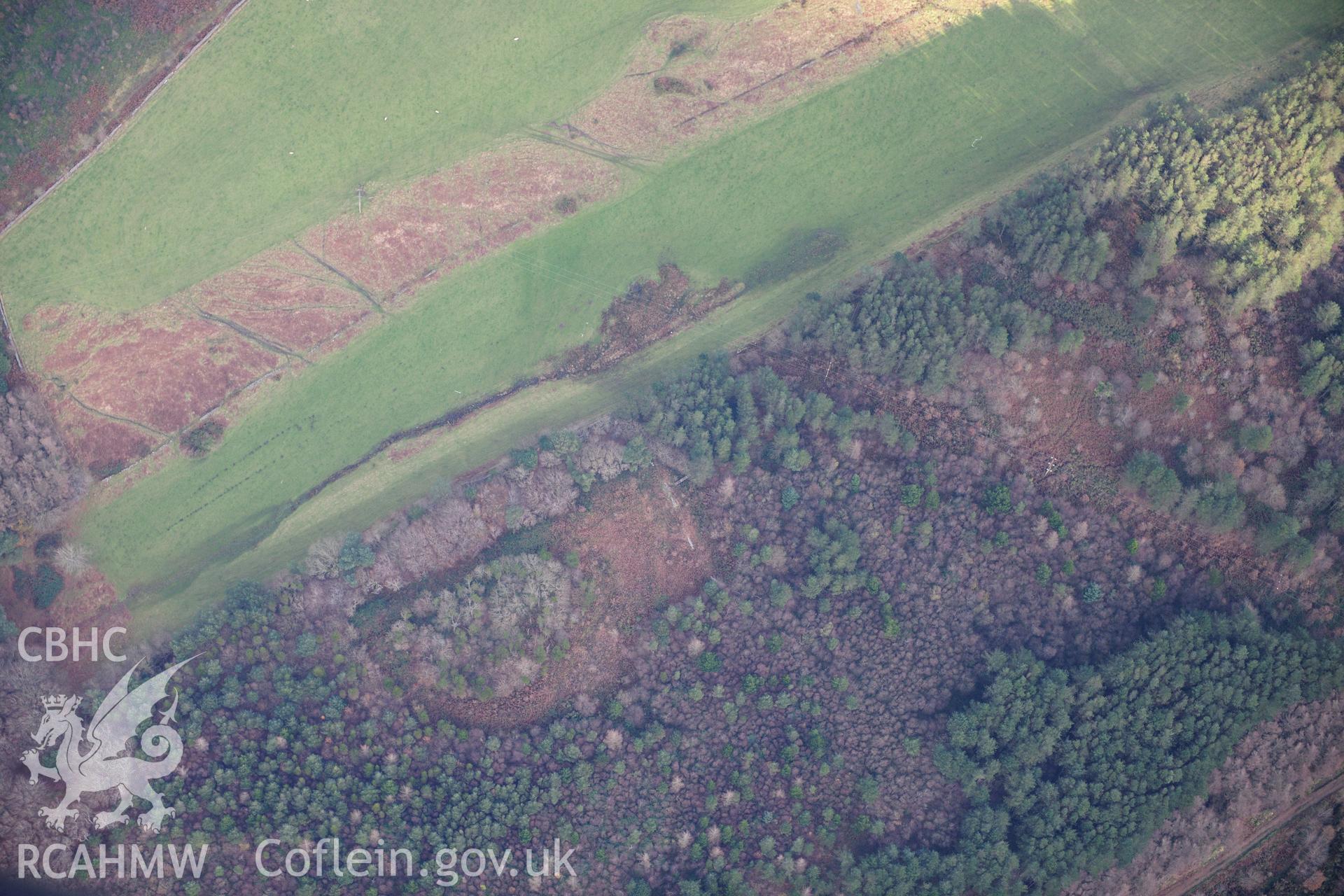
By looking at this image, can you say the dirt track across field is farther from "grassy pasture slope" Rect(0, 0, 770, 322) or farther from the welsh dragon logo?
"grassy pasture slope" Rect(0, 0, 770, 322)

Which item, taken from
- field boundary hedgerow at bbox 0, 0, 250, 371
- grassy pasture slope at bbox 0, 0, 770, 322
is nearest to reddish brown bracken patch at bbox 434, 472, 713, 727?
grassy pasture slope at bbox 0, 0, 770, 322

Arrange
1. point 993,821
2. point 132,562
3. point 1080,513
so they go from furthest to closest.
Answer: point 132,562 < point 1080,513 < point 993,821

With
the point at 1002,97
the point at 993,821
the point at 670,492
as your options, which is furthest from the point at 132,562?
the point at 1002,97

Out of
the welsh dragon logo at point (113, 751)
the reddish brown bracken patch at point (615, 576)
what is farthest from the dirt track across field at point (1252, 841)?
the welsh dragon logo at point (113, 751)

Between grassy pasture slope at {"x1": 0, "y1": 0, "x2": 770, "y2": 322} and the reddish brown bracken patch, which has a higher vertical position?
grassy pasture slope at {"x1": 0, "y1": 0, "x2": 770, "y2": 322}

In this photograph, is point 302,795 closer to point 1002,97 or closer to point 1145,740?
point 1145,740

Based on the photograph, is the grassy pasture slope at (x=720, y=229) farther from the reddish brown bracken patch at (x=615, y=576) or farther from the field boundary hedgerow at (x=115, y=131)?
the field boundary hedgerow at (x=115, y=131)
